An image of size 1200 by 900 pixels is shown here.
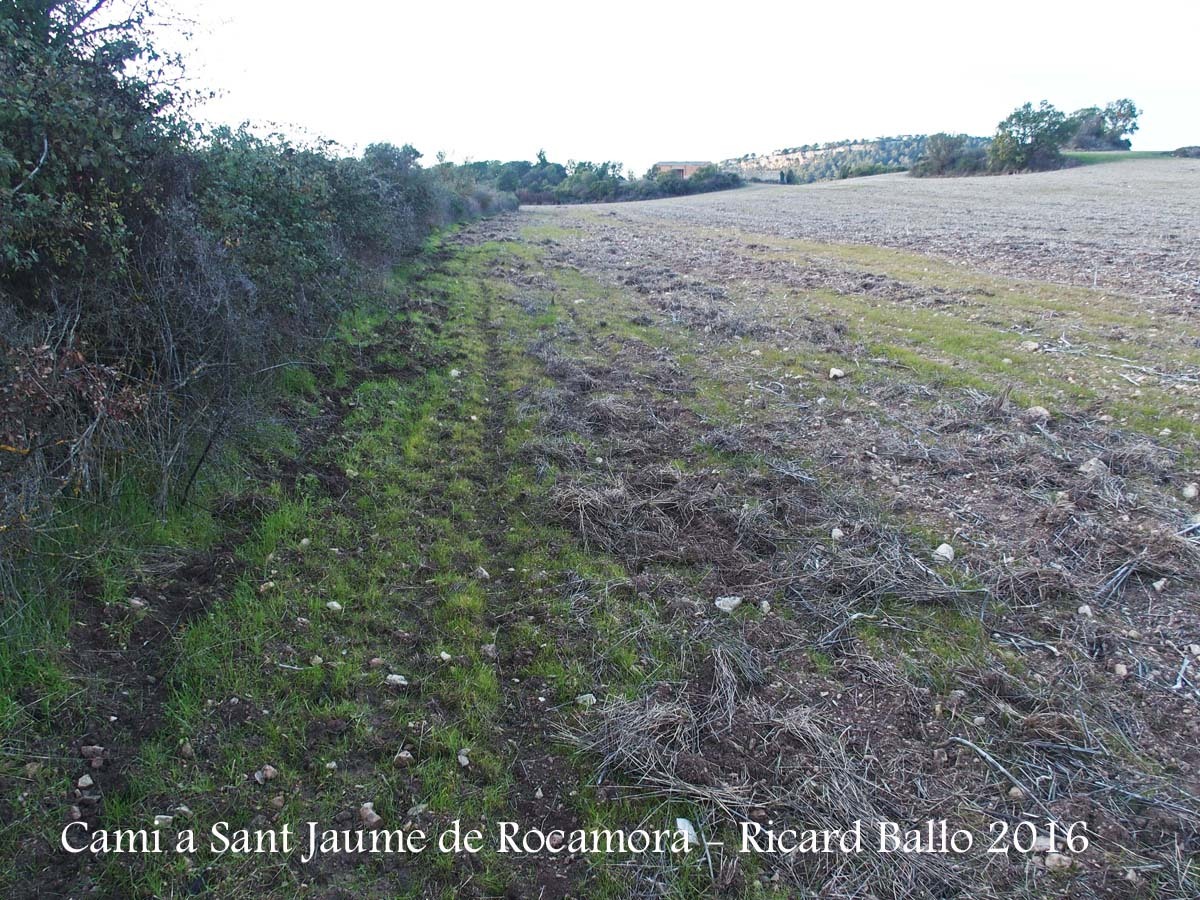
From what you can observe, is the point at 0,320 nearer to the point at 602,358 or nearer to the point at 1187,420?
the point at 602,358

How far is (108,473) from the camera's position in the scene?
14.0 feet

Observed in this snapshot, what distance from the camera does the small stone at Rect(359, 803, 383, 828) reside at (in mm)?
2738

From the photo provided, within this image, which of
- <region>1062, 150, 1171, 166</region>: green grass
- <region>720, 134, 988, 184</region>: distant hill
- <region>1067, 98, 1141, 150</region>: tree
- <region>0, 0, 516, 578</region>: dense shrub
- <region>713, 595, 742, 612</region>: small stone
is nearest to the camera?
<region>0, 0, 516, 578</region>: dense shrub

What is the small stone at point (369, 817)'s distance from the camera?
8.98ft

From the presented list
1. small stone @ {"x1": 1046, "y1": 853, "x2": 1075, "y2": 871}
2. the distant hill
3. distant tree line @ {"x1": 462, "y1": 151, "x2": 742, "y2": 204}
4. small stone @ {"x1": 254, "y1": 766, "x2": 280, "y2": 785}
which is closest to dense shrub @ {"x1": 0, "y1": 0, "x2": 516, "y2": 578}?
small stone @ {"x1": 254, "y1": 766, "x2": 280, "y2": 785}

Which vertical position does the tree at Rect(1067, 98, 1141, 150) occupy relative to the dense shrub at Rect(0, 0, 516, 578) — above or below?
above

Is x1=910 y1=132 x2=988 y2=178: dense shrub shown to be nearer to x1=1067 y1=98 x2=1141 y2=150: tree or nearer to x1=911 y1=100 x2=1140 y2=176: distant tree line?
x1=911 y1=100 x2=1140 y2=176: distant tree line

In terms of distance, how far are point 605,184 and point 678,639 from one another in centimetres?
6866

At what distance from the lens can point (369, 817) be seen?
9.04ft

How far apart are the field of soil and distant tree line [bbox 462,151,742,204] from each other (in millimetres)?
61844

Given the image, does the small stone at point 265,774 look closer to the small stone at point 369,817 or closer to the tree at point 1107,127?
the small stone at point 369,817

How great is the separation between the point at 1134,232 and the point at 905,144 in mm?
88427

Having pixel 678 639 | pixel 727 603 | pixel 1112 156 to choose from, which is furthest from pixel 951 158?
pixel 678 639

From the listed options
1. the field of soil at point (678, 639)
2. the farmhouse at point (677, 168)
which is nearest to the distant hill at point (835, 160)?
the farmhouse at point (677, 168)
